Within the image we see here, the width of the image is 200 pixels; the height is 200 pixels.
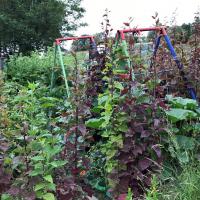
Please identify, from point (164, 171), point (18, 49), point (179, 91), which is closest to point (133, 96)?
point (164, 171)

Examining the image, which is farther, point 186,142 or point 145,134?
point 186,142

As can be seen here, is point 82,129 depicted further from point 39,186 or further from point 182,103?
point 182,103

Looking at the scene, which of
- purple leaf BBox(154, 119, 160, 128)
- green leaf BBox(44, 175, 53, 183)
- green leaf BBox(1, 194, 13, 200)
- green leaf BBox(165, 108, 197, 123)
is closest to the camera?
green leaf BBox(44, 175, 53, 183)

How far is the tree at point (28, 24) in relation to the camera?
21.1m

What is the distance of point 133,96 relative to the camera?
305 cm

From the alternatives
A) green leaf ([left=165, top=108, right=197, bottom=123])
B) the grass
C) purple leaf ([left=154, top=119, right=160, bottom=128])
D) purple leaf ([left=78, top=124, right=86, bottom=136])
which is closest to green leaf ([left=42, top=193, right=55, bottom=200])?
purple leaf ([left=78, top=124, right=86, bottom=136])

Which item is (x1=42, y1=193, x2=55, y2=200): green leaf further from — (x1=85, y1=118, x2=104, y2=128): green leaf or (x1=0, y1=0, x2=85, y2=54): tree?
(x1=0, y1=0, x2=85, y2=54): tree

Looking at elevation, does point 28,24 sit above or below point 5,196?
above

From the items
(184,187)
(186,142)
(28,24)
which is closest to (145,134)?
(184,187)

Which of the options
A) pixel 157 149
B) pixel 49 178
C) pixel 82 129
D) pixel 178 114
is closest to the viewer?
pixel 49 178

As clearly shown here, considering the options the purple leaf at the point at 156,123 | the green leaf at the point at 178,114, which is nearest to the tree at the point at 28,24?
the green leaf at the point at 178,114

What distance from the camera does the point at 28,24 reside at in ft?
70.6

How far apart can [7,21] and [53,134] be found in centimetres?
1939

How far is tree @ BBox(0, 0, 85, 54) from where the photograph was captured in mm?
21078
